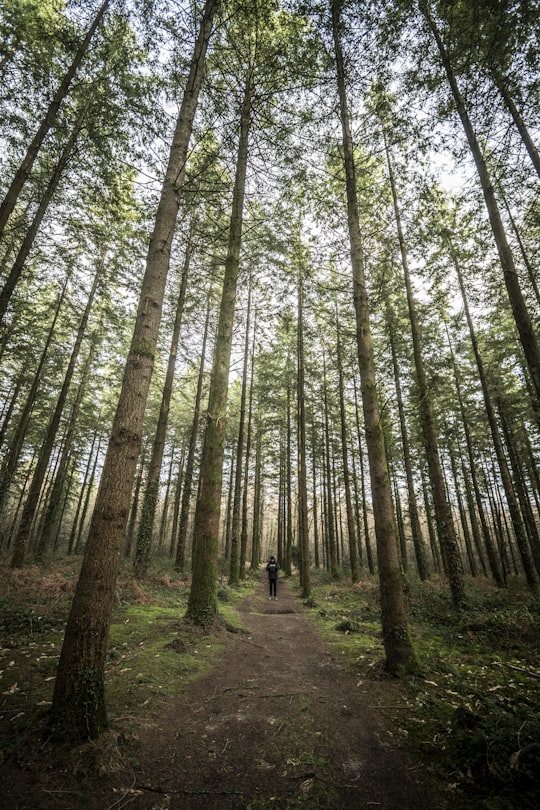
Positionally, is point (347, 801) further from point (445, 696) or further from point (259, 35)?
point (259, 35)

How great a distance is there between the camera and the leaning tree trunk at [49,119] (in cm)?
796

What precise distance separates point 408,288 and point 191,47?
9.57 m

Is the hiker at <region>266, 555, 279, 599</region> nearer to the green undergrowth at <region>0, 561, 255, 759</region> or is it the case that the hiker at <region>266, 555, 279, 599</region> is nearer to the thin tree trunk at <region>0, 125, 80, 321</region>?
the green undergrowth at <region>0, 561, 255, 759</region>

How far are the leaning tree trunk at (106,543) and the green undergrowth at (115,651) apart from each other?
0.36 meters

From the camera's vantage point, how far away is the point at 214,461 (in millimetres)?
8000

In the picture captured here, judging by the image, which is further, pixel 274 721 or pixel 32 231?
pixel 32 231

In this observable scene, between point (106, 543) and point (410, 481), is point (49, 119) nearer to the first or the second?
point (106, 543)

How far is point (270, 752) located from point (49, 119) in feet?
44.6

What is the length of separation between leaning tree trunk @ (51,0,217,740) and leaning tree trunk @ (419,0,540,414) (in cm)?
647

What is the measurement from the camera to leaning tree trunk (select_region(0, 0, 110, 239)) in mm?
7961

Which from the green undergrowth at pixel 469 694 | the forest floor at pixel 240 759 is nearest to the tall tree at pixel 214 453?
the forest floor at pixel 240 759

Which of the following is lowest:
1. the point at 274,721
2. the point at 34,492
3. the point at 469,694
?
the point at 274,721

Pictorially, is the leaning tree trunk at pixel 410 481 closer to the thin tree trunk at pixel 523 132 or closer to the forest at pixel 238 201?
the forest at pixel 238 201

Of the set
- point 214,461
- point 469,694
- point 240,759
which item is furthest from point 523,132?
point 240,759
